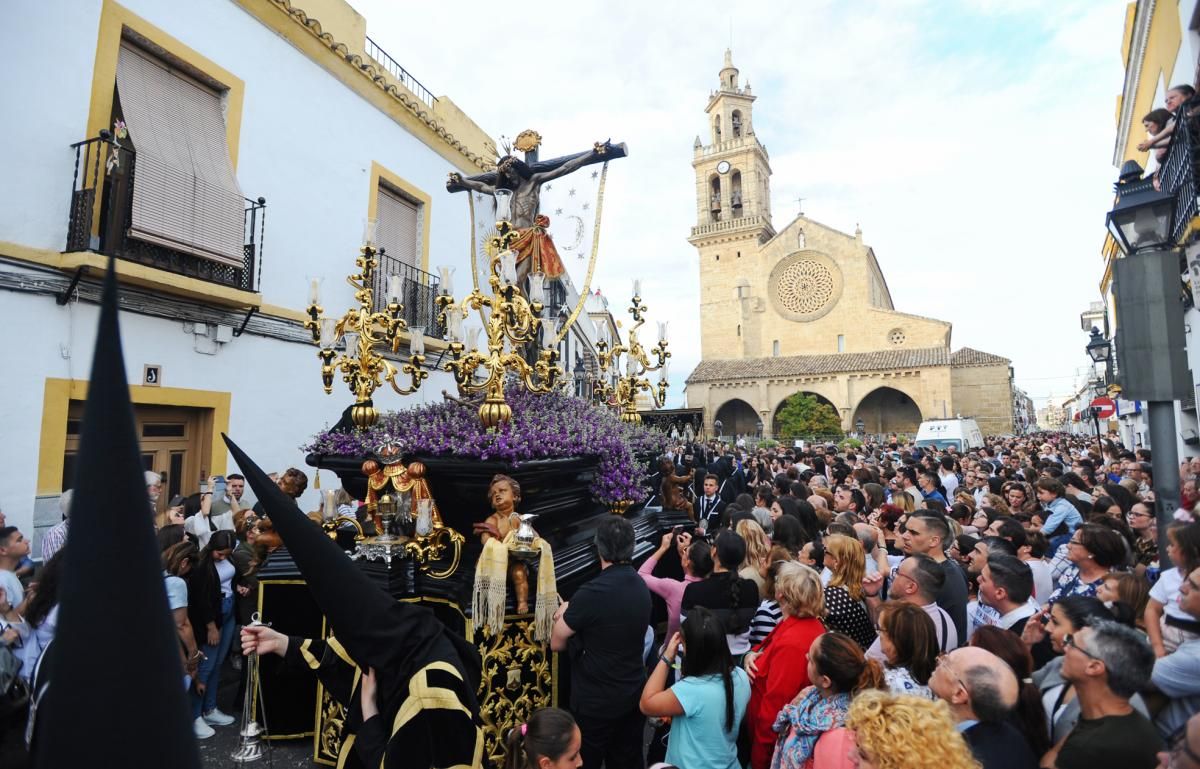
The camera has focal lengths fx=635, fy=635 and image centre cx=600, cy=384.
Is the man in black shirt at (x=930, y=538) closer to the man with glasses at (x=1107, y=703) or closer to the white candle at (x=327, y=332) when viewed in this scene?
the man with glasses at (x=1107, y=703)

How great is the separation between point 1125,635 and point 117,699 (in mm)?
2828

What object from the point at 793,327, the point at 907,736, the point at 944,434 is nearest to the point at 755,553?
the point at 907,736

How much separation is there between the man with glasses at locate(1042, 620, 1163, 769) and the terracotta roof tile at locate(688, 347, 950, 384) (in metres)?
40.1

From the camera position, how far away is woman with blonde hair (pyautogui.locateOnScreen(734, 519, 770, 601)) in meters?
4.06

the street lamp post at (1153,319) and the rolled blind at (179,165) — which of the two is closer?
the street lamp post at (1153,319)

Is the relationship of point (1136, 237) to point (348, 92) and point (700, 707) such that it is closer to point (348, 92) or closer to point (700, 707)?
point (700, 707)

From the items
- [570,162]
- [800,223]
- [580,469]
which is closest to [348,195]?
[570,162]

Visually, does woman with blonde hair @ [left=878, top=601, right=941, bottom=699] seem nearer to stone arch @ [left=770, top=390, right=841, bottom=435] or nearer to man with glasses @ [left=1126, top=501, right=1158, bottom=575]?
man with glasses @ [left=1126, top=501, right=1158, bottom=575]

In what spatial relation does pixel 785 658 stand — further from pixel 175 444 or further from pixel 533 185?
pixel 175 444

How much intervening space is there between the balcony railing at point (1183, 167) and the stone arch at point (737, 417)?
3771cm

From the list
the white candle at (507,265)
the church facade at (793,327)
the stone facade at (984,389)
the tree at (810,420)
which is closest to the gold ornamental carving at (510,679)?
the white candle at (507,265)

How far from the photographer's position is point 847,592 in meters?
3.57

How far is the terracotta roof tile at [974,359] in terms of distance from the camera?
38000 millimetres

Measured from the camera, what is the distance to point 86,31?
21.8 feet
